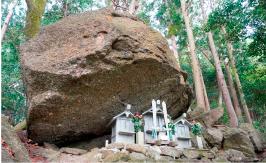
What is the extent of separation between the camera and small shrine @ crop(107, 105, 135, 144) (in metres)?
6.45

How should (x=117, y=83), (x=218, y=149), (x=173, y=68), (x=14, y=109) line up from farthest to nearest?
1. (x=14, y=109)
2. (x=218, y=149)
3. (x=173, y=68)
4. (x=117, y=83)

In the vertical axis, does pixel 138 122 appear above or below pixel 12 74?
below

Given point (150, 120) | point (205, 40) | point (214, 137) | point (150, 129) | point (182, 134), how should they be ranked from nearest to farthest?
point (150, 129), point (150, 120), point (182, 134), point (214, 137), point (205, 40)

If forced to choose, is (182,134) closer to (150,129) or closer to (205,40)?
(150,129)

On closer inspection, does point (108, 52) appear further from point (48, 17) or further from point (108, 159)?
point (48, 17)

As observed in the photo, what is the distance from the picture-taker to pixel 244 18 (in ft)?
28.5

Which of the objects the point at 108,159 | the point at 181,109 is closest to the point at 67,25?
the point at 108,159

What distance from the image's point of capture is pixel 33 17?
957 cm

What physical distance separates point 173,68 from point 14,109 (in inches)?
490

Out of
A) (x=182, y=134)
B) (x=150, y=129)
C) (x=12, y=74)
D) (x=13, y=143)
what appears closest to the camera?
(x=13, y=143)

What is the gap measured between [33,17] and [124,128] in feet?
25.7

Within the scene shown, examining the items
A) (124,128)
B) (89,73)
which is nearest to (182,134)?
(124,128)

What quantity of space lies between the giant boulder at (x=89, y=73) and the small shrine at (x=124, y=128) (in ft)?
1.08

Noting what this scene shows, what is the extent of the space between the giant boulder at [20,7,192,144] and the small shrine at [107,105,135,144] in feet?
1.08
